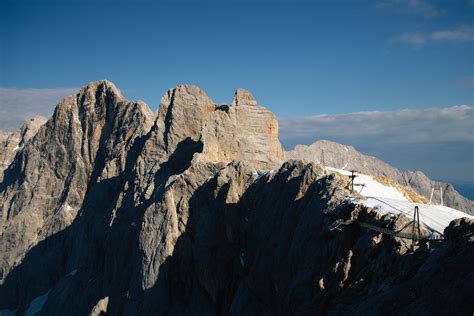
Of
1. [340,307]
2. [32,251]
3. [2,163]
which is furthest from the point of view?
[2,163]

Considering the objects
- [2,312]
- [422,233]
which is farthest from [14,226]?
[422,233]

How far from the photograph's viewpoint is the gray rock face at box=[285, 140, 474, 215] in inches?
6634

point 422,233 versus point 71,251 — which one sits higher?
point 422,233

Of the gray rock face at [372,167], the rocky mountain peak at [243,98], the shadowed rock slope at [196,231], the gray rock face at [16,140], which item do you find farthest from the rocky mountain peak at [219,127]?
the gray rock face at [372,167]

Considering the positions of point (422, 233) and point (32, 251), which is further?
point (32, 251)

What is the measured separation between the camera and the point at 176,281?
48188 millimetres

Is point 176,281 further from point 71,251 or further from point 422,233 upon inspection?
point 71,251

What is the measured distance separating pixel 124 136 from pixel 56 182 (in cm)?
2914

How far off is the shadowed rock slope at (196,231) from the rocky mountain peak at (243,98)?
0.16 meters

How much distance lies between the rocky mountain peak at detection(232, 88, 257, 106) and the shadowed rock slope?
0.16 m

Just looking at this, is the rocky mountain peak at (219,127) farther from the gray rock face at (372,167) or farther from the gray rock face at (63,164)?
the gray rock face at (372,167)

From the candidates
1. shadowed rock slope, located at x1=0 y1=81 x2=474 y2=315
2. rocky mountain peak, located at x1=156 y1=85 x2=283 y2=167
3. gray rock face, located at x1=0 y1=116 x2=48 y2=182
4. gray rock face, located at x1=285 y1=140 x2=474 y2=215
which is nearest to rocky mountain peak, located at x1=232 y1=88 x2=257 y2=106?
rocky mountain peak, located at x1=156 y1=85 x2=283 y2=167

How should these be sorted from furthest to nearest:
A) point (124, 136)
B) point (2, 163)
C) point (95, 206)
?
1. point (2, 163)
2. point (124, 136)
3. point (95, 206)

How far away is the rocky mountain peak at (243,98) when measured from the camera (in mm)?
68000
